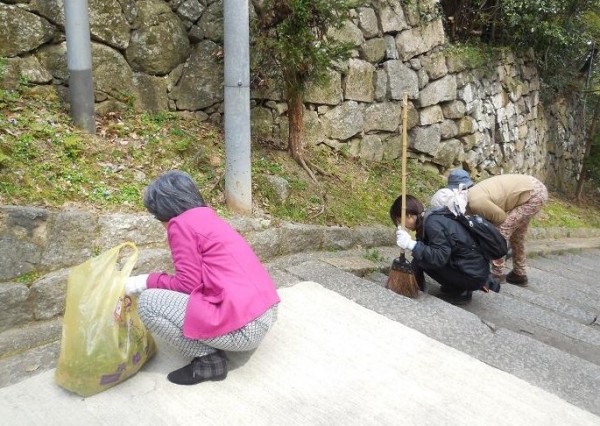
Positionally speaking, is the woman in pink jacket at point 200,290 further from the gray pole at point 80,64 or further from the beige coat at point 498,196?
the beige coat at point 498,196

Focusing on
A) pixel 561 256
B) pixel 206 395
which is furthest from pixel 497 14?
pixel 206 395

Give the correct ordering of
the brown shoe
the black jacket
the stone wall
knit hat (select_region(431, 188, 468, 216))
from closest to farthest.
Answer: the black jacket → knit hat (select_region(431, 188, 468, 216)) → the stone wall → the brown shoe

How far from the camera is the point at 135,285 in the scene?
2.33m

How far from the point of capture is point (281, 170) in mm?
5164

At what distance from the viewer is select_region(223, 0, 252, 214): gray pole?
3.93 meters

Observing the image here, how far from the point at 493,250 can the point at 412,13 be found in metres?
5.26

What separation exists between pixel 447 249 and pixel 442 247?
0.04 metres

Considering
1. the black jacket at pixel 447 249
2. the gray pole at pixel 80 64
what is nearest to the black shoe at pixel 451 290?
the black jacket at pixel 447 249

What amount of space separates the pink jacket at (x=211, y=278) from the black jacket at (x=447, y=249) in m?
1.59

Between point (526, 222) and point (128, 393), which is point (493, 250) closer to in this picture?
point (526, 222)

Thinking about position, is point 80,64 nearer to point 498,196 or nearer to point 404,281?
point 404,281

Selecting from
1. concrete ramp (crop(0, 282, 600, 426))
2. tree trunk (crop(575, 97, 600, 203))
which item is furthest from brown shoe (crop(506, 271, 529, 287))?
tree trunk (crop(575, 97, 600, 203))

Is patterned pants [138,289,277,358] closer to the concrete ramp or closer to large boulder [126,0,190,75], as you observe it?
the concrete ramp

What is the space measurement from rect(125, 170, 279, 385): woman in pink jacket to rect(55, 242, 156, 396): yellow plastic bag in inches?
4.8
